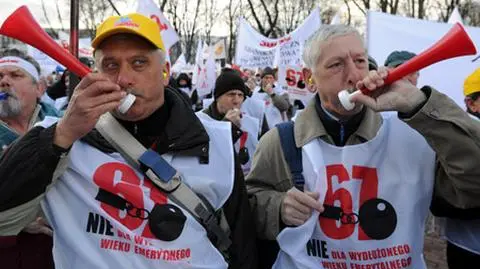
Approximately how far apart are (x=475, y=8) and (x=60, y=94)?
33294 mm

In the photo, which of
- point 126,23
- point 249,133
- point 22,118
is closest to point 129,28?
point 126,23

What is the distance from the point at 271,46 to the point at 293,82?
2.06 m

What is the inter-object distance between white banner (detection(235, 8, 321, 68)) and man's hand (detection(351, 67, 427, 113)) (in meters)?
8.17

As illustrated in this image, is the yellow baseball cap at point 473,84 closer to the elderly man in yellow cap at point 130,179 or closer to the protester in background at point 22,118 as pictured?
the elderly man in yellow cap at point 130,179

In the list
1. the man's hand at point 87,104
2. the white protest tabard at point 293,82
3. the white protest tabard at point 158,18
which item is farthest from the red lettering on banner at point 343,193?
the white protest tabard at point 293,82

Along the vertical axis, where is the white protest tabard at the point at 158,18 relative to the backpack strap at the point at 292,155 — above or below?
below

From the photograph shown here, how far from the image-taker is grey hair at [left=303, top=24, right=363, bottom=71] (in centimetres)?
218

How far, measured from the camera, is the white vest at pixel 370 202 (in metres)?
2.08

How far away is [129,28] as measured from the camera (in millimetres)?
2111

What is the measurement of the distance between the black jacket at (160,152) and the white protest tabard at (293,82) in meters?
6.59

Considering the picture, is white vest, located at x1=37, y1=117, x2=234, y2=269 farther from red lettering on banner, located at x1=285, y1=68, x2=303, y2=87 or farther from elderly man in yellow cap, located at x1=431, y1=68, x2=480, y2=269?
red lettering on banner, located at x1=285, y1=68, x2=303, y2=87

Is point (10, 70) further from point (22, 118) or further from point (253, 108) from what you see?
point (253, 108)

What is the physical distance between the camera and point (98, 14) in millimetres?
40938

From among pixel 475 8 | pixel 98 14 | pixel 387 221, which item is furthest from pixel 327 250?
pixel 98 14
